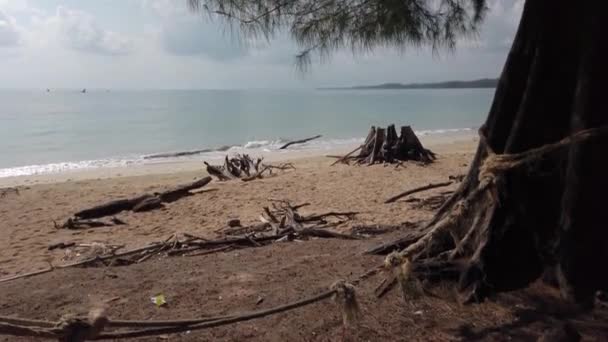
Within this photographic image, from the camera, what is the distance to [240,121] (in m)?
36.1

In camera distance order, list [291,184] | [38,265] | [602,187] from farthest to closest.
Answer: [291,184], [38,265], [602,187]

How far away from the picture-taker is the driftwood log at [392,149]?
11625mm

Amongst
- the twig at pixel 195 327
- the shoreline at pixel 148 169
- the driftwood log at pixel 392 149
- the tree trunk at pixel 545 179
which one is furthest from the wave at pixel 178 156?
the tree trunk at pixel 545 179

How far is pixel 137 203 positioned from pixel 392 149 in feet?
19.1

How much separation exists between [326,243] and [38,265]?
3.08 meters

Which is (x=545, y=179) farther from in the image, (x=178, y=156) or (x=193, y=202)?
(x=178, y=156)

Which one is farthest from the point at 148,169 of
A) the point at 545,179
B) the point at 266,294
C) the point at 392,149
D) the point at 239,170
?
the point at 545,179

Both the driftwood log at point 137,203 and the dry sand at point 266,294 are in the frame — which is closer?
the dry sand at point 266,294

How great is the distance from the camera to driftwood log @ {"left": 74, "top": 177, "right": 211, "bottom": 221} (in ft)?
24.7

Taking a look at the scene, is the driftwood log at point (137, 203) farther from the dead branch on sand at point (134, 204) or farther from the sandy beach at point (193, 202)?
the sandy beach at point (193, 202)

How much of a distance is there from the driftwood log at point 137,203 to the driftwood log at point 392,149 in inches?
174

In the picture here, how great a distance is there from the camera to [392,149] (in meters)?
11.7

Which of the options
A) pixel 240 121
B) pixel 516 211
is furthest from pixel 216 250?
pixel 240 121

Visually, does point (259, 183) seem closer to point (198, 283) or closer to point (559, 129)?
point (198, 283)
